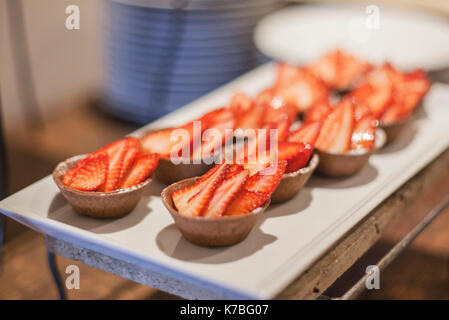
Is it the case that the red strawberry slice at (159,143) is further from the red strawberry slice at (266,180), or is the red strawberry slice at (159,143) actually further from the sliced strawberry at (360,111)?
the sliced strawberry at (360,111)

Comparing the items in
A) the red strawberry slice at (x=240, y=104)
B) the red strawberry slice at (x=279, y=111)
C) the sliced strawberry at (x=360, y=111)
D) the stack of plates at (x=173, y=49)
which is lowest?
the stack of plates at (x=173, y=49)

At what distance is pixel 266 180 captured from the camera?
3.53 feet

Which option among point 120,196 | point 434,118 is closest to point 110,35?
→ point 434,118

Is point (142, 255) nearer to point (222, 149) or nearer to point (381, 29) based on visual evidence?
point (222, 149)

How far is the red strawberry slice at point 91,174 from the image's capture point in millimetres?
1091

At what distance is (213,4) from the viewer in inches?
97.0

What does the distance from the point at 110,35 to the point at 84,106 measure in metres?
0.51

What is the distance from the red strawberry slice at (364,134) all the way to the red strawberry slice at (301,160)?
6.9 inches

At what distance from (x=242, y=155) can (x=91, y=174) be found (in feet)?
0.95

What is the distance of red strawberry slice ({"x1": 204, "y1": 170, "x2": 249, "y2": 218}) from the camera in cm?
100

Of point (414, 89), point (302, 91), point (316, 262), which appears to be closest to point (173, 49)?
point (302, 91)

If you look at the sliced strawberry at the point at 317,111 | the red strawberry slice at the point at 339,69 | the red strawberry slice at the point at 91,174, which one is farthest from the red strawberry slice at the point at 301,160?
the red strawberry slice at the point at 339,69

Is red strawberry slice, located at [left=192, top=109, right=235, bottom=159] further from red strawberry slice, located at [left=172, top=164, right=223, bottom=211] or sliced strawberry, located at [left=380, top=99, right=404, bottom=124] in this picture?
sliced strawberry, located at [left=380, top=99, right=404, bottom=124]

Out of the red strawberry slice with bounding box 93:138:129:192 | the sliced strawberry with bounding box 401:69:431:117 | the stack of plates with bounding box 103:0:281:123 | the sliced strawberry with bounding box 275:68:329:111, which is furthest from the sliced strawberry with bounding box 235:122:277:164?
the stack of plates with bounding box 103:0:281:123
